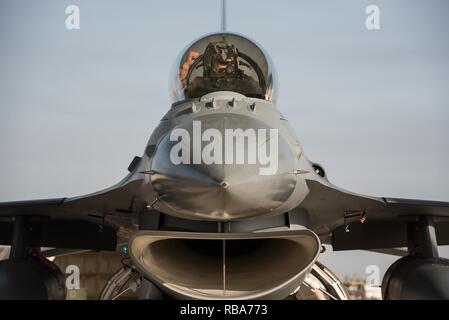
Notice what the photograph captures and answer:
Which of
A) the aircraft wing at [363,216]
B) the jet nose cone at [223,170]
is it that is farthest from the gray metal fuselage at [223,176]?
→ the aircraft wing at [363,216]

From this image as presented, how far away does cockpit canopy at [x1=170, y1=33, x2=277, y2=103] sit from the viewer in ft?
22.9

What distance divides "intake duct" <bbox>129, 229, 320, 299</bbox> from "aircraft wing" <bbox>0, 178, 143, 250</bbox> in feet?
2.95

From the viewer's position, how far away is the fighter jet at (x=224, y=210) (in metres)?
5.23

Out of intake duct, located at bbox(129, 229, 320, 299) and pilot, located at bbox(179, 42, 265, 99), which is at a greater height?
pilot, located at bbox(179, 42, 265, 99)

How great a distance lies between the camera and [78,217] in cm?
862

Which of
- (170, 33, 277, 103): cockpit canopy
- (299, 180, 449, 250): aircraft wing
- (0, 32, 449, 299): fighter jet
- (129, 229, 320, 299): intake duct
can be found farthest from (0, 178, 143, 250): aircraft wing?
(299, 180, 449, 250): aircraft wing

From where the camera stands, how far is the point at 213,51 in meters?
7.28

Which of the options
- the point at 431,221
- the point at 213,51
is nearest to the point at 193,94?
the point at 213,51

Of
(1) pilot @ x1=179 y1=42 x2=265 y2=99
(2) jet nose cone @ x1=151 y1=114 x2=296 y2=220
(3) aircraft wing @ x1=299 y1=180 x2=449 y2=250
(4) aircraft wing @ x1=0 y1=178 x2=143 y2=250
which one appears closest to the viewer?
(2) jet nose cone @ x1=151 y1=114 x2=296 y2=220

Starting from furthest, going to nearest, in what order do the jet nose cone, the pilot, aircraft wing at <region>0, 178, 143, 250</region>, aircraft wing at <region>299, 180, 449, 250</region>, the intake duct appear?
1. aircraft wing at <region>0, 178, 143, 250</region>
2. aircraft wing at <region>299, 180, 449, 250</region>
3. the pilot
4. the intake duct
5. the jet nose cone

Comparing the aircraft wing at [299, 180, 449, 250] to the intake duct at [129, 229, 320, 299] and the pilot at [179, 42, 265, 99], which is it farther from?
the pilot at [179, 42, 265, 99]

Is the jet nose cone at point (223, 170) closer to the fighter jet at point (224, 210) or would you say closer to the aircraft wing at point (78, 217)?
the fighter jet at point (224, 210)

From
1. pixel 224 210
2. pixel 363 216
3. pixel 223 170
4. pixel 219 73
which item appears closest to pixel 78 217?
pixel 219 73

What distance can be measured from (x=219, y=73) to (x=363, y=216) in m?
2.44
